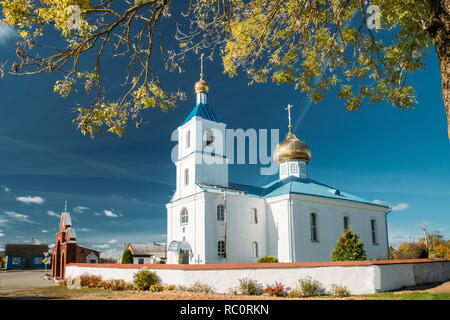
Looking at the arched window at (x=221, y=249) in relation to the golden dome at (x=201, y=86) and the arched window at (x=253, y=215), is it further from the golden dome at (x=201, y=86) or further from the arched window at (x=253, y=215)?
the golden dome at (x=201, y=86)

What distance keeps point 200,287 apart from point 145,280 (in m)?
2.76

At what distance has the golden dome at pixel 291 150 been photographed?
3039 centimetres

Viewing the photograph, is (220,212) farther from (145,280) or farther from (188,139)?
(145,280)

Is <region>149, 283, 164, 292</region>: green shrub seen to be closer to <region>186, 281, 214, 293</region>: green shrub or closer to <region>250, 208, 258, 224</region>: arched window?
<region>186, 281, 214, 293</region>: green shrub

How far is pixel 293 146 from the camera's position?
3062 cm

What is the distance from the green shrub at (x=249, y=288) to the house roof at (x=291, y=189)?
419 inches

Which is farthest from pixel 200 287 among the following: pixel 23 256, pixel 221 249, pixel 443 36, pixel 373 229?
pixel 23 256

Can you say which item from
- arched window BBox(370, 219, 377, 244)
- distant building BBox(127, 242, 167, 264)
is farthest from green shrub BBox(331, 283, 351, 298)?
distant building BBox(127, 242, 167, 264)

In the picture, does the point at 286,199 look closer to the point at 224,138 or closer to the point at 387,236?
the point at 224,138

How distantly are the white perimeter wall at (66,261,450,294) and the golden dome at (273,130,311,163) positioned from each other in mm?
16289

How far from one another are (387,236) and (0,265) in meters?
57.5

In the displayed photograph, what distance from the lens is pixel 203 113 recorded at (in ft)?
88.8

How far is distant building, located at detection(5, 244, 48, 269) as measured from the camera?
51.1 meters
